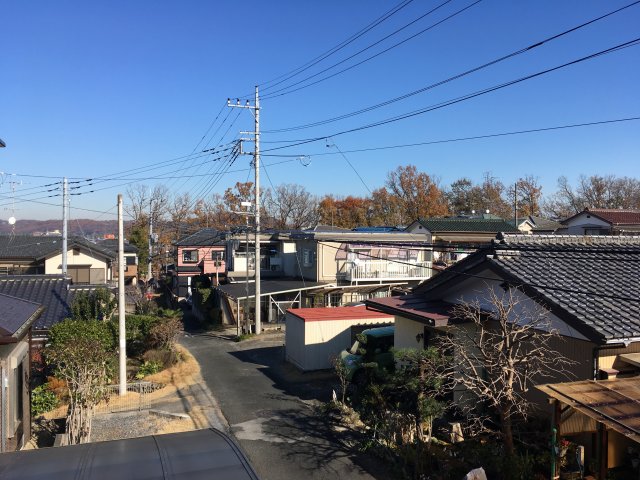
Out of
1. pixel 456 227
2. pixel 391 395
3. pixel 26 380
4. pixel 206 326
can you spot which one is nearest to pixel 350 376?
pixel 391 395

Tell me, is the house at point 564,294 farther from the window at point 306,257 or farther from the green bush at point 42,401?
the window at point 306,257

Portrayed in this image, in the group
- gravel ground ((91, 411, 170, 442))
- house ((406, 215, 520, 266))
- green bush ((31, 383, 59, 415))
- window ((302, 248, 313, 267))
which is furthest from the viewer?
house ((406, 215, 520, 266))

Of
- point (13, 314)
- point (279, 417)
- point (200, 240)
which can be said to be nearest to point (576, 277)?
point (279, 417)

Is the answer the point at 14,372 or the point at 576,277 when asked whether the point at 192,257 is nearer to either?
the point at 14,372

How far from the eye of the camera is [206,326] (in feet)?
103

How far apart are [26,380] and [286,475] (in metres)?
6.03

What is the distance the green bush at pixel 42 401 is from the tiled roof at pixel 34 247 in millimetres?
22899

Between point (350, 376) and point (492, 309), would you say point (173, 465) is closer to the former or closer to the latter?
point (492, 309)

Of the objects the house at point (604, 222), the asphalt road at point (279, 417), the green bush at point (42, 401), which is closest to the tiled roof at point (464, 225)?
the house at point (604, 222)

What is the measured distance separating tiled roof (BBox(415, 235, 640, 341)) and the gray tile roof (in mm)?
7903

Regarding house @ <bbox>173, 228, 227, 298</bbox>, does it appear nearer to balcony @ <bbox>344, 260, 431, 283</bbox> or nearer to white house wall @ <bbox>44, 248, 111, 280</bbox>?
white house wall @ <bbox>44, 248, 111, 280</bbox>

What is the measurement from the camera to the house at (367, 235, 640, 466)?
8.50m

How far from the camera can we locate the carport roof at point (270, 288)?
27861 mm

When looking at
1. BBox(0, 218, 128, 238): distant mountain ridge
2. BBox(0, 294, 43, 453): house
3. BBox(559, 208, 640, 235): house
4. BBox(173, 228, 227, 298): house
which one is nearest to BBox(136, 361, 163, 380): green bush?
BBox(0, 294, 43, 453): house
